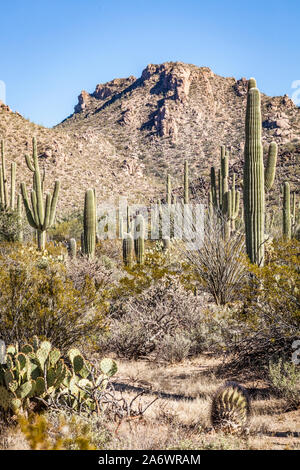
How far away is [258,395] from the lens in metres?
5.32

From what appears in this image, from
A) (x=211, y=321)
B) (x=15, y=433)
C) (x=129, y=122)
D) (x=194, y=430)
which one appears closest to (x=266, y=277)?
(x=211, y=321)

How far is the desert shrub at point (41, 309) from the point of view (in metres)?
5.75

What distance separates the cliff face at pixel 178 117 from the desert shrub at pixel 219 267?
24540 mm

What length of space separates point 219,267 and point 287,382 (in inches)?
143

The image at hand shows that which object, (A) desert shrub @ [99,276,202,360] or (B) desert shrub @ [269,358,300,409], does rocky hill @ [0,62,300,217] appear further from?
(B) desert shrub @ [269,358,300,409]

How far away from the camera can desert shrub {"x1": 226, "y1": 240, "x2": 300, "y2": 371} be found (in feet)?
18.3

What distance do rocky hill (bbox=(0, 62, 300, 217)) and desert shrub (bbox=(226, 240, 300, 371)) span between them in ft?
Result: 66.6

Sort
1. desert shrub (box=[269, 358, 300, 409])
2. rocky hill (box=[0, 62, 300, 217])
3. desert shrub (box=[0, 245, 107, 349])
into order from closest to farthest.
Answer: desert shrub (box=[269, 358, 300, 409]), desert shrub (box=[0, 245, 107, 349]), rocky hill (box=[0, 62, 300, 217])

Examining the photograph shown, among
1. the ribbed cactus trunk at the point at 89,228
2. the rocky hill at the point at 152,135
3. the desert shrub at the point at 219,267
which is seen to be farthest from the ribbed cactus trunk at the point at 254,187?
the rocky hill at the point at 152,135

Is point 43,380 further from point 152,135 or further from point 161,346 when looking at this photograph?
point 152,135

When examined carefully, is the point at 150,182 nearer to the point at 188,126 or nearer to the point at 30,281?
the point at 188,126

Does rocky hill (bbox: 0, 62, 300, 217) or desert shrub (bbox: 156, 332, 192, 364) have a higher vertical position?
rocky hill (bbox: 0, 62, 300, 217)

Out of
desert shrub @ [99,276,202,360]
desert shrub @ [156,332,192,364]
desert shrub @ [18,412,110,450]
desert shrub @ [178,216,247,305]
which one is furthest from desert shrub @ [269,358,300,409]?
desert shrub @ [178,216,247,305]

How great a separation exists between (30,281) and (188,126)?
51169mm
